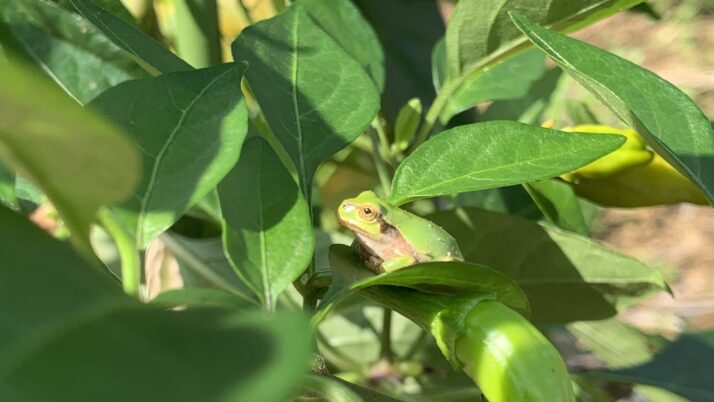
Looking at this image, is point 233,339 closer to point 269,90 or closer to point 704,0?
point 269,90

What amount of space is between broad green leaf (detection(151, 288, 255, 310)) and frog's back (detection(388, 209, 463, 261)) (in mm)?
112

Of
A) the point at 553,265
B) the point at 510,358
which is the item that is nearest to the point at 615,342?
the point at 553,265

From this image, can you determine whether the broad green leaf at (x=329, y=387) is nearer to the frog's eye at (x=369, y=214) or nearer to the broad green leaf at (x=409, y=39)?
the frog's eye at (x=369, y=214)

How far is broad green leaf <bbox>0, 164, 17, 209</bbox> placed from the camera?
446 mm

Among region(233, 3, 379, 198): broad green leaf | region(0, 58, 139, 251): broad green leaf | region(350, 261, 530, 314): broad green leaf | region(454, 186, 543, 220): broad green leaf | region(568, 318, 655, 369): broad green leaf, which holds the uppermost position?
region(0, 58, 139, 251): broad green leaf

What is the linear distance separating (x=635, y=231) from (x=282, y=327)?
2.32 metres

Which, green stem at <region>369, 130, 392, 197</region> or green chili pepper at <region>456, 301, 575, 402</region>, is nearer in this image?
green chili pepper at <region>456, 301, 575, 402</region>

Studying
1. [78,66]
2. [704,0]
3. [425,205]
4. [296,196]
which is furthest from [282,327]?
[704,0]

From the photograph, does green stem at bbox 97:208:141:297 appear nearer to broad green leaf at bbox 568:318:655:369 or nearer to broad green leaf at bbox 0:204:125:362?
broad green leaf at bbox 0:204:125:362

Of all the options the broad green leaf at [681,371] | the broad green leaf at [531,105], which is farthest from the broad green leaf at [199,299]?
the broad green leaf at [531,105]

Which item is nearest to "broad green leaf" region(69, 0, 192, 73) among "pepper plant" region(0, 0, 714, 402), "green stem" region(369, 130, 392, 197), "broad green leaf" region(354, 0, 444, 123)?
"pepper plant" region(0, 0, 714, 402)

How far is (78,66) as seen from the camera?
0.52m

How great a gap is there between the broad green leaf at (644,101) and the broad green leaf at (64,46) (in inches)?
9.7

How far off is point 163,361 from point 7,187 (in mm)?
300
